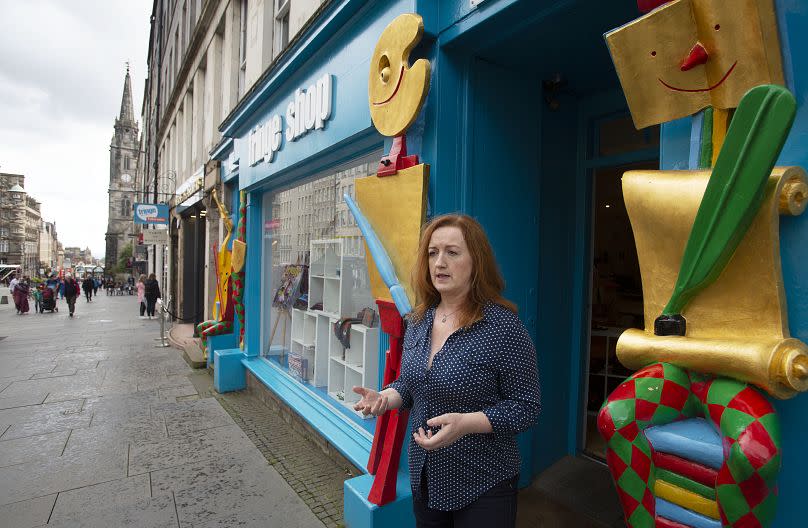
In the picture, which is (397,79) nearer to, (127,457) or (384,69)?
(384,69)

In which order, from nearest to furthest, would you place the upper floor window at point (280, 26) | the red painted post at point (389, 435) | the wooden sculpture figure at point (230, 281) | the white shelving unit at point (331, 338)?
1. the red painted post at point (389, 435)
2. the white shelving unit at point (331, 338)
3. the wooden sculpture figure at point (230, 281)
4. the upper floor window at point (280, 26)

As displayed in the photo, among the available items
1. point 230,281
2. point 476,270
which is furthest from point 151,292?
point 476,270

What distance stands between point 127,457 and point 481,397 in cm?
412

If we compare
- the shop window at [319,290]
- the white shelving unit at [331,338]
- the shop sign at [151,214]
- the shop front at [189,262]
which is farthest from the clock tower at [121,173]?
the white shelving unit at [331,338]

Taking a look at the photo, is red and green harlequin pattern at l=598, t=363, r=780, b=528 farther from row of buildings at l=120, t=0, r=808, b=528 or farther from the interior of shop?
the interior of shop

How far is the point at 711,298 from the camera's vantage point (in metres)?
1.40

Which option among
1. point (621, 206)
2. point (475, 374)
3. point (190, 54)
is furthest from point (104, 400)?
point (190, 54)

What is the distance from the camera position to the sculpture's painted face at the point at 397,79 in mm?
2730

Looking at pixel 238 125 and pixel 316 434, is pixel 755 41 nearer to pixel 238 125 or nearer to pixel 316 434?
pixel 316 434

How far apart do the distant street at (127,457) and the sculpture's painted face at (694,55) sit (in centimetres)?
329

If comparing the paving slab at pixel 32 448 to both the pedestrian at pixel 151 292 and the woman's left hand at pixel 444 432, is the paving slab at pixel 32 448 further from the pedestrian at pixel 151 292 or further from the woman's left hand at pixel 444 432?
the pedestrian at pixel 151 292

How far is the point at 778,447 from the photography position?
118cm

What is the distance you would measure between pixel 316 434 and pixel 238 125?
4.62m

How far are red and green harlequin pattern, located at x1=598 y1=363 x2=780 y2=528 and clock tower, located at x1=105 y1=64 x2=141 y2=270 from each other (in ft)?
249
